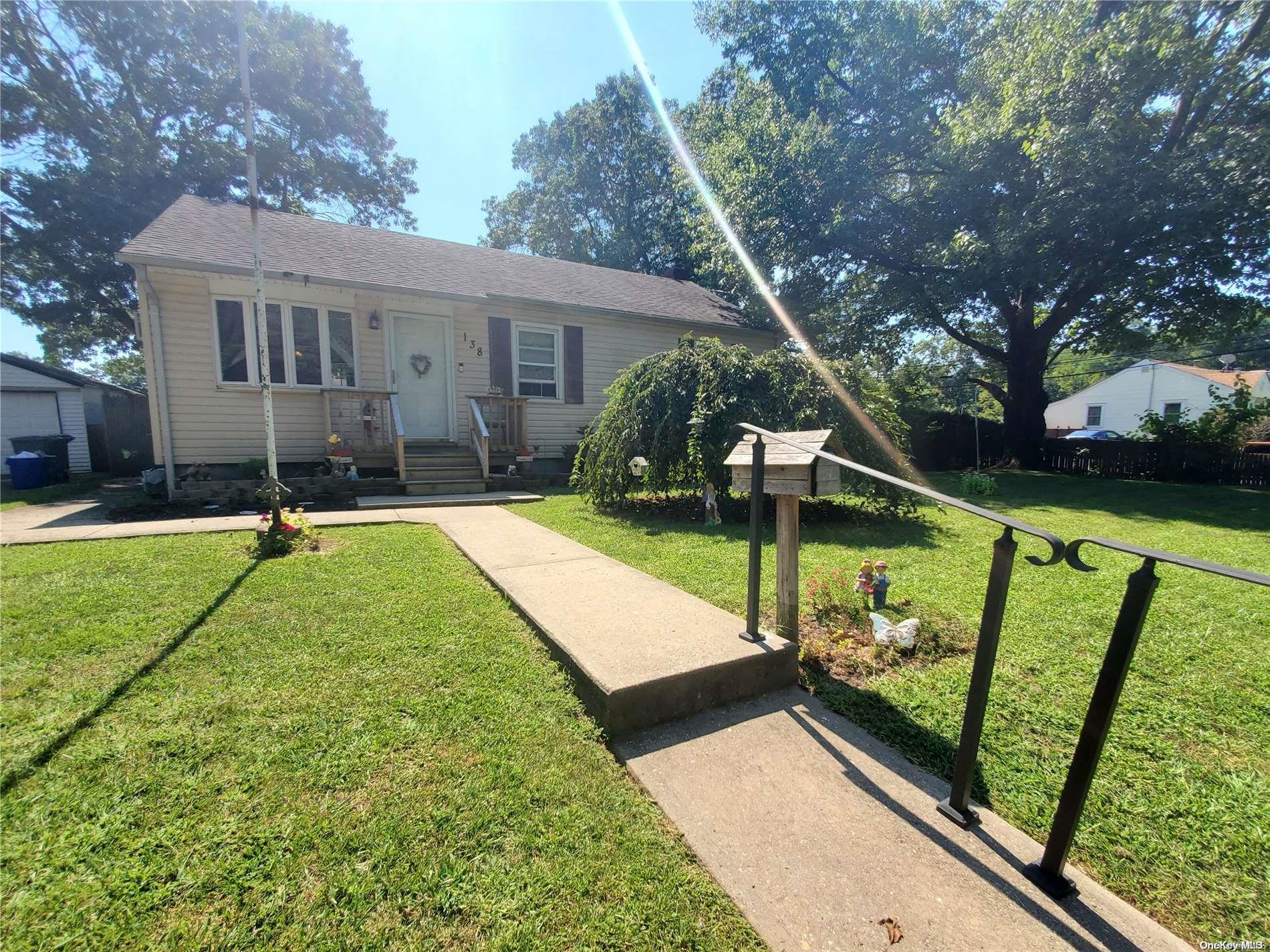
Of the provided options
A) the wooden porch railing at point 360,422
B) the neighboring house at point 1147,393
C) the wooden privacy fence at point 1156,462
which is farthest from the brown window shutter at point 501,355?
the neighboring house at point 1147,393

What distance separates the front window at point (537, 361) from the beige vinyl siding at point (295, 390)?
23cm

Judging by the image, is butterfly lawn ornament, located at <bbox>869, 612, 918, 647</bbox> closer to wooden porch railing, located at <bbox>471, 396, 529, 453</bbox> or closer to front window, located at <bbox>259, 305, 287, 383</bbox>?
wooden porch railing, located at <bbox>471, 396, 529, 453</bbox>

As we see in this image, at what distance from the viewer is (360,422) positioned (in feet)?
29.4

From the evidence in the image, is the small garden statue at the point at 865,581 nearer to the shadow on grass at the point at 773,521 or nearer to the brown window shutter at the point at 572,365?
the shadow on grass at the point at 773,521

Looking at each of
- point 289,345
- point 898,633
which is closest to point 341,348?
point 289,345

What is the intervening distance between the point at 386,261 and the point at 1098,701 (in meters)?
11.6

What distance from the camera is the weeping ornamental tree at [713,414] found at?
622cm

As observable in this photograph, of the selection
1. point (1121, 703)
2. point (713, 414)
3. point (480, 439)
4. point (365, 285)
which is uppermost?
point (365, 285)

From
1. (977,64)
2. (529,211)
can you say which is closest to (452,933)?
(977,64)

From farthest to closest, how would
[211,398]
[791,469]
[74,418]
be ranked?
[74,418] < [211,398] < [791,469]

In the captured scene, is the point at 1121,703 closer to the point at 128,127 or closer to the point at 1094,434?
the point at 128,127

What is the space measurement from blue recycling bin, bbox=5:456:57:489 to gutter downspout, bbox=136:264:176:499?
5.64 m

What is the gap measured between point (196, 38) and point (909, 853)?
25.9 metres

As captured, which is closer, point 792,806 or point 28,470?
point 792,806
